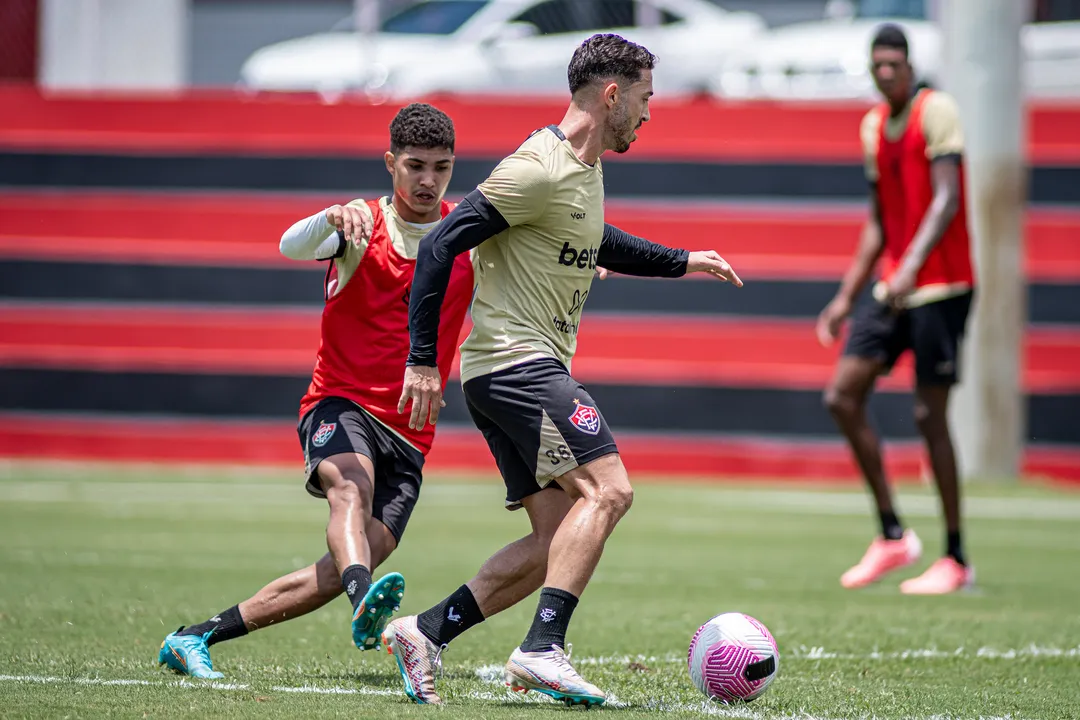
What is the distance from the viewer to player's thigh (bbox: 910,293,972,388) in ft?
25.9

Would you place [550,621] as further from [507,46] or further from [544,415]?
[507,46]

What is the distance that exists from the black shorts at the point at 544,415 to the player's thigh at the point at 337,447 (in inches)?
22.7

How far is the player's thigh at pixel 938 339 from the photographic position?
7898 mm

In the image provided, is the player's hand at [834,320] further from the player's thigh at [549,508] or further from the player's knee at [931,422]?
the player's thigh at [549,508]

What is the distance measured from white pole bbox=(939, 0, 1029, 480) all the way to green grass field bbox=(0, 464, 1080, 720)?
2.03 m

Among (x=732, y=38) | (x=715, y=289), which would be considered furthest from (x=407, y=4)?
(x=715, y=289)

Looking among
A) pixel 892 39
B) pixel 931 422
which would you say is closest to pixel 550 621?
pixel 931 422

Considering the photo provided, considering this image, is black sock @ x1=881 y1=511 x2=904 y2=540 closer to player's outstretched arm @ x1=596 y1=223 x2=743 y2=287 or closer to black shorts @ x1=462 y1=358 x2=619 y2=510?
player's outstretched arm @ x1=596 y1=223 x2=743 y2=287

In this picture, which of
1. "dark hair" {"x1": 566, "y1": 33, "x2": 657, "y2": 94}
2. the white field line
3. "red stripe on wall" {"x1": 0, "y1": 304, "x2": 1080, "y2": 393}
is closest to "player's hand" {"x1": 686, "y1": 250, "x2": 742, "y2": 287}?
"dark hair" {"x1": 566, "y1": 33, "x2": 657, "y2": 94}

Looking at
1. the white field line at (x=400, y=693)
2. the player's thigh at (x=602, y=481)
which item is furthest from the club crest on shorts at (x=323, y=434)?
the player's thigh at (x=602, y=481)

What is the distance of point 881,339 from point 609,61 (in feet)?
12.5

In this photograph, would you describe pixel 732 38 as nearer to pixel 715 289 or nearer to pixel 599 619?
pixel 715 289

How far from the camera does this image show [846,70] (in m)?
16.7

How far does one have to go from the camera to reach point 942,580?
7.73 m
